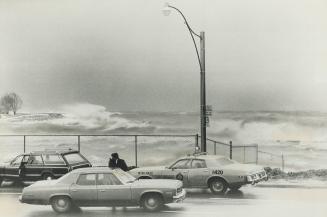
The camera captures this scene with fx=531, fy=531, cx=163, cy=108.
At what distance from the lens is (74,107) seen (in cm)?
1539

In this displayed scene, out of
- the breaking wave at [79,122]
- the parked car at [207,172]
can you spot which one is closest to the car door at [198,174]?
the parked car at [207,172]

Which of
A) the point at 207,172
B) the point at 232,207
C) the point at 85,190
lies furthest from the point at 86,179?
the point at 232,207

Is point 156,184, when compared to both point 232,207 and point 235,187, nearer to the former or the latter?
point 232,207

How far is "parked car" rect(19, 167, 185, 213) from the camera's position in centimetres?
1253

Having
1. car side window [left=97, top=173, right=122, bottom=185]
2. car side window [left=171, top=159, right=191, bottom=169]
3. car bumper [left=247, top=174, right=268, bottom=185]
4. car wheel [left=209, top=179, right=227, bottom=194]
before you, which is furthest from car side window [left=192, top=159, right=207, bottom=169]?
car side window [left=97, top=173, right=122, bottom=185]

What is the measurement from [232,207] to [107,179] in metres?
Result: 3.14

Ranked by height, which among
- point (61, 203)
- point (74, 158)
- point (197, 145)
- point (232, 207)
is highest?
point (197, 145)

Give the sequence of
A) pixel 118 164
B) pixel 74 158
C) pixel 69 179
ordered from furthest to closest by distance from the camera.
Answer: pixel 74 158, pixel 118 164, pixel 69 179

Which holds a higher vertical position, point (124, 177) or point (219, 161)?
point (219, 161)

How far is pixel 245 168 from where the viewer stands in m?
13.9

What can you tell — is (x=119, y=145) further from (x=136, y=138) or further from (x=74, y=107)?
(x=74, y=107)

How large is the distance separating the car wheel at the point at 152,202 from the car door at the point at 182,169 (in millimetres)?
1724

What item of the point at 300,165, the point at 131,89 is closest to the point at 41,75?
the point at 131,89

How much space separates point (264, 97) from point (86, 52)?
5197mm
